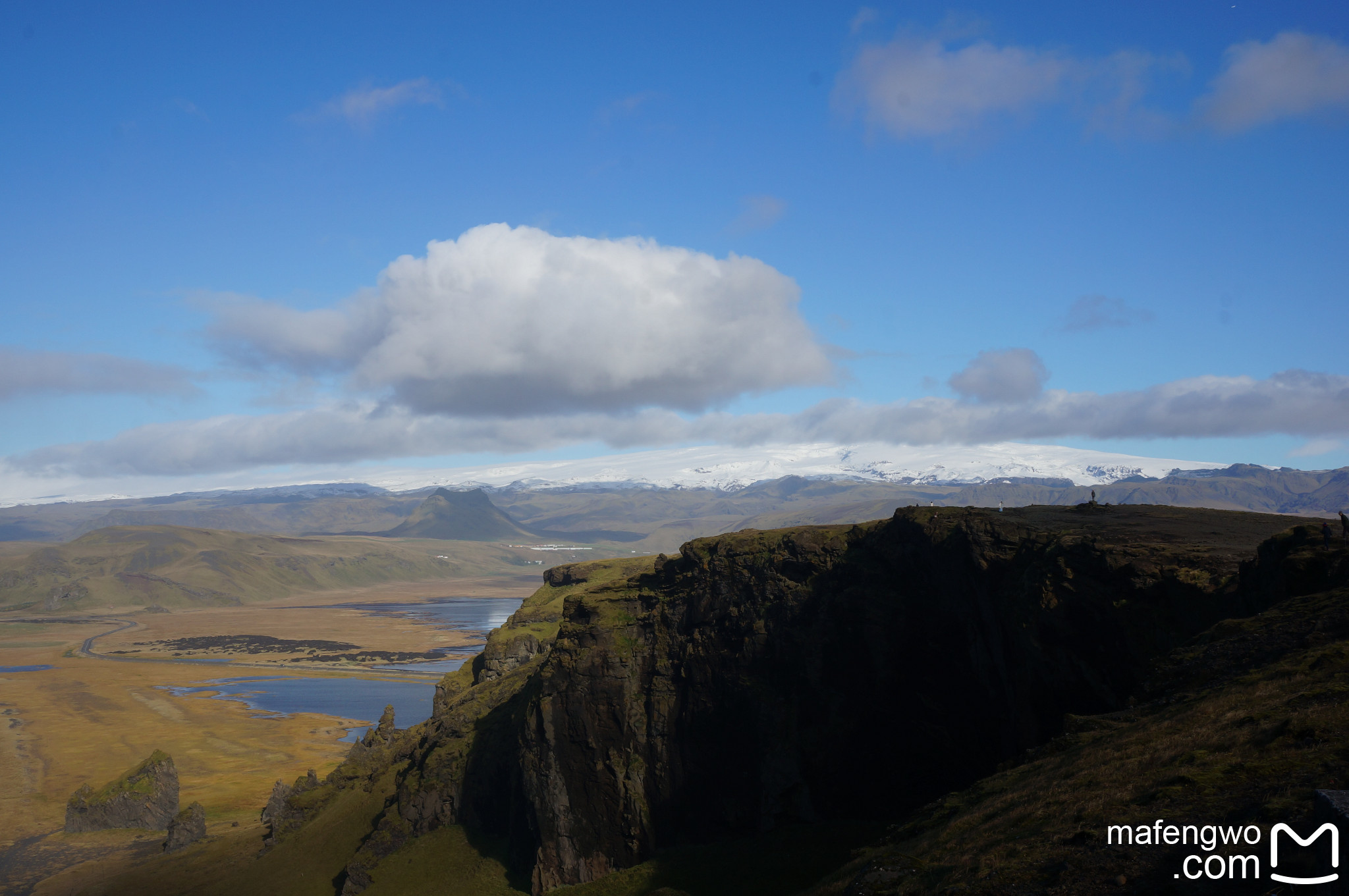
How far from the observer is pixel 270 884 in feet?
288

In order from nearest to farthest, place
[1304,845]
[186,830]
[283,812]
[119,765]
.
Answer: [1304,845] < [283,812] < [186,830] < [119,765]

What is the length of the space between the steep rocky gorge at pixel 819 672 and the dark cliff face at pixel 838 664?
6.3 inches

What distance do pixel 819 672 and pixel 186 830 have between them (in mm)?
88917

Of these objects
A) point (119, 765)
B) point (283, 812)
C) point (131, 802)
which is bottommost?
point (119, 765)

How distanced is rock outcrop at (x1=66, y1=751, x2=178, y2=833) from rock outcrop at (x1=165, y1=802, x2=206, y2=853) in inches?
497

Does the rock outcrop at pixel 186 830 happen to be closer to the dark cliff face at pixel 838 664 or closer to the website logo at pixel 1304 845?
the dark cliff face at pixel 838 664

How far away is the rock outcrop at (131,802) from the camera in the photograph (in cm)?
11338

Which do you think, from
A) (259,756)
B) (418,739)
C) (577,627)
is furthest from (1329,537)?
(259,756)

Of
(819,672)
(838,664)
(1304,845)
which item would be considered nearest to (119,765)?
(819,672)

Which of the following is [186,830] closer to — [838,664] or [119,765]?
[119,765]

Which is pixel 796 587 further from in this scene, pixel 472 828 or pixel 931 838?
pixel 472 828

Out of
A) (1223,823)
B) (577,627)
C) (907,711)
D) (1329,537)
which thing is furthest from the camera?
(577,627)

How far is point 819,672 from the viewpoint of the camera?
69000 millimetres

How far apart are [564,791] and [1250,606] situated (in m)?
57.2
